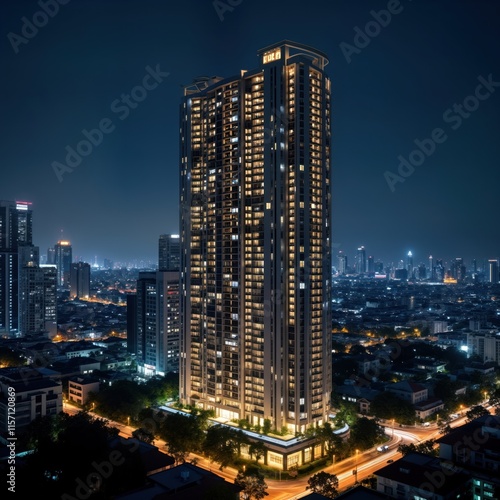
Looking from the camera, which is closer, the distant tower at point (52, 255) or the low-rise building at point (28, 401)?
the low-rise building at point (28, 401)

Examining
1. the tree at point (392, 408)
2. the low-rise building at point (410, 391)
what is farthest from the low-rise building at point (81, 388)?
the low-rise building at point (410, 391)

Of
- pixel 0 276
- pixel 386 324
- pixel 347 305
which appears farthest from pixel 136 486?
pixel 347 305

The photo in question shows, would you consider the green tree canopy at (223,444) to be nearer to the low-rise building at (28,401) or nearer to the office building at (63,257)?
the low-rise building at (28,401)

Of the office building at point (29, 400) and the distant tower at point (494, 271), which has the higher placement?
the distant tower at point (494, 271)

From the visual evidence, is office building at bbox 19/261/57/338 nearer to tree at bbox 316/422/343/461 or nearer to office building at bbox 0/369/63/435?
office building at bbox 0/369/63/435

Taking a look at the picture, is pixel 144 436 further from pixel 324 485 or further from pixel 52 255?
pixel 52 255

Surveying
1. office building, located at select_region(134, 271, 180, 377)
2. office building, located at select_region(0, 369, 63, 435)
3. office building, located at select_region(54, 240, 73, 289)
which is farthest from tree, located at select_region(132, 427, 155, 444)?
office building, located at select_region(54, 240, 73, 289)

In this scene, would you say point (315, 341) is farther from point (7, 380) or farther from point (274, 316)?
point (7, 380)
